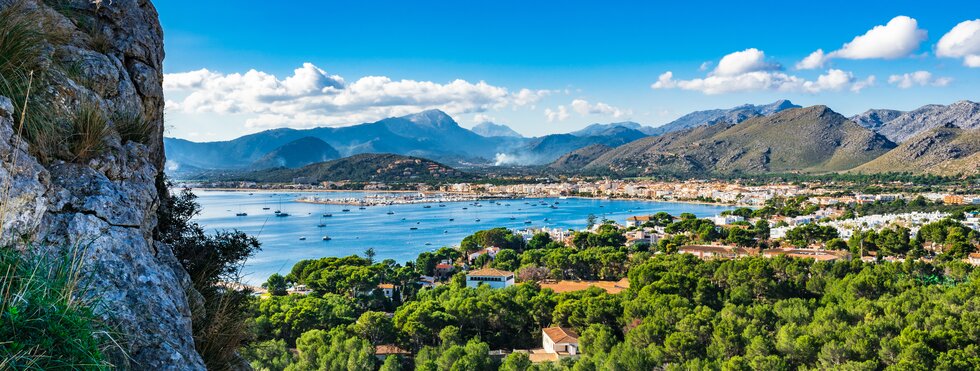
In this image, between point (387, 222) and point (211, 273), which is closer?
point (211, 273)

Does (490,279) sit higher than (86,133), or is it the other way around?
(86,133)

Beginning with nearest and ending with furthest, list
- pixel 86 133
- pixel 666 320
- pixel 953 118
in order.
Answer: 1. pixel 86 133
2. pixel 666 320
3. pixel 953 118

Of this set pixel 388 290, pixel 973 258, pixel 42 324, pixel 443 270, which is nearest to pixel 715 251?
pixel 973 258

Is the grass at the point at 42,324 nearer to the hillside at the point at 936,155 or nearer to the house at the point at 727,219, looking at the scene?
the house at the point at 727,219

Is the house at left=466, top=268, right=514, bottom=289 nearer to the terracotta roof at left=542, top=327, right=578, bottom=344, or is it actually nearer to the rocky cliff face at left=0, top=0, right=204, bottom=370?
the terracotta roof at left=542, top=327, right=578, bottom=344

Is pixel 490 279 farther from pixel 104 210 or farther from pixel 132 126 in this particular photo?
pixel 104 210

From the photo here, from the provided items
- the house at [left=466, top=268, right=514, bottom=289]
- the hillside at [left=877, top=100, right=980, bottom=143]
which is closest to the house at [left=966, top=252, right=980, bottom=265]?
the house at [left=466, top=268, right=514, bottom=289]
